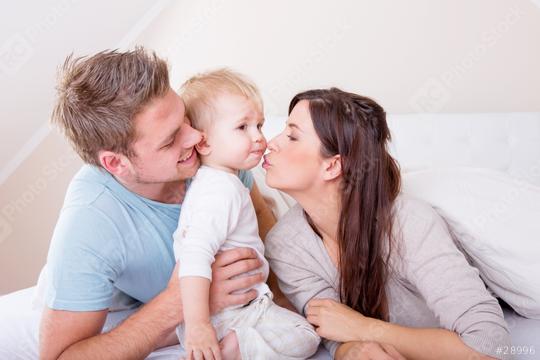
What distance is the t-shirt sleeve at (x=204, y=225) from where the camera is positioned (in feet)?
4.36

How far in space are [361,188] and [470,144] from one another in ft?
2.31

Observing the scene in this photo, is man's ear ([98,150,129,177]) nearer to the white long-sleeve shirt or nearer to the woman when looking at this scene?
the white long-sleeve shirt

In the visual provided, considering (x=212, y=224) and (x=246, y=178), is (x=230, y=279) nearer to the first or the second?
(x=212, y=224)

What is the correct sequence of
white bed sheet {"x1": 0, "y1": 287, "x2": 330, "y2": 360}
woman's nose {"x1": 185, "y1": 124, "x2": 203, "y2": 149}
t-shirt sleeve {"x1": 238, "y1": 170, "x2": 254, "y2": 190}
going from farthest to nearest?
t-shirt sleeve {"x1": 238, "y1": 170, "x2": 254, "y2": 190}
white bed sheet {"x1": 0, "y1": 287, "x2": 330, "y2": 360}
woman's nose {"x1": 185, "y1": 124, "x2": 203, "y2": 149}

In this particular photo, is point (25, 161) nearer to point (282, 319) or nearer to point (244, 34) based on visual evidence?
point (244, 34)

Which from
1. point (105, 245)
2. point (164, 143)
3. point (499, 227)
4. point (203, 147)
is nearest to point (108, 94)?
point (164, 143)

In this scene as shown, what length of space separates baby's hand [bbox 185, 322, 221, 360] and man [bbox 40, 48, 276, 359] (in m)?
0.14

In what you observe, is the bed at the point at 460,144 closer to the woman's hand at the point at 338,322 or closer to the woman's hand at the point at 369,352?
the woman's hand at the point at 338,322

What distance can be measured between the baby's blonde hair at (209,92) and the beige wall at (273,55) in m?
1.03

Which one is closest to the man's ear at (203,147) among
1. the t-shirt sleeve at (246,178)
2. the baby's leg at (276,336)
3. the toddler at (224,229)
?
the toddler at (224,229)

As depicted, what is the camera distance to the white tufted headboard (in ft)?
6.63

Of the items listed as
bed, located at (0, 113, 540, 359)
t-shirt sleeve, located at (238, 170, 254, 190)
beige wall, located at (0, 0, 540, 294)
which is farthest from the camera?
beige wall, located at (0, 0, 540, 294)

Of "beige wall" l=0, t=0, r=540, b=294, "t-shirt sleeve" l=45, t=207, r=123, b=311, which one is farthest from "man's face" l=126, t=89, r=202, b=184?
"beige wall" l=0, t=0, r=540, b=294

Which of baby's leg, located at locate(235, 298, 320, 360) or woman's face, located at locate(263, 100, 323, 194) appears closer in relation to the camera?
baby's leg, located at locate(235, 298, 320, 360)
